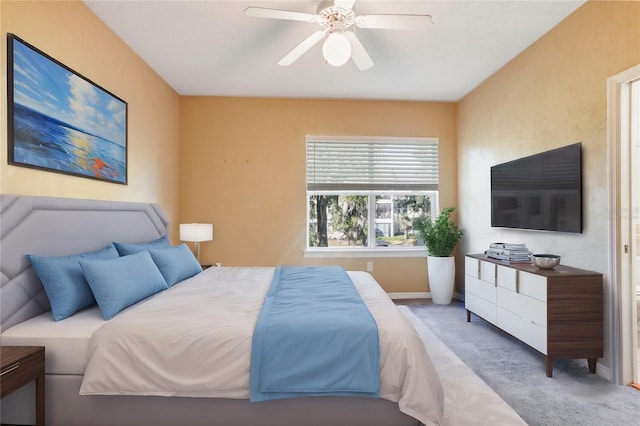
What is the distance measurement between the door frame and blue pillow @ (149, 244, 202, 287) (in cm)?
318

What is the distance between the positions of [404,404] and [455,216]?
3600mm

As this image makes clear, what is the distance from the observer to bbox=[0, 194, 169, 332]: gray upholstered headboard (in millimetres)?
1811

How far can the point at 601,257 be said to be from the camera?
243cm

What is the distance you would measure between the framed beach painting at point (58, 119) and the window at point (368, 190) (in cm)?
236

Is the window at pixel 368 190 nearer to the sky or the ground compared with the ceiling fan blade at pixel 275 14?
nearer to the ground

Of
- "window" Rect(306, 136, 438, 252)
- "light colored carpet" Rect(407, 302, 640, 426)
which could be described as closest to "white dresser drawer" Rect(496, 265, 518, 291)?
"light colored carpet" Rect(407, 302, 640, 426)

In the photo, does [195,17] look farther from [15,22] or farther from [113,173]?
[113,173]

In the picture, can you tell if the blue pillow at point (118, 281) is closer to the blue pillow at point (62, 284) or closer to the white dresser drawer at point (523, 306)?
the blue pillow at point (62, 284)

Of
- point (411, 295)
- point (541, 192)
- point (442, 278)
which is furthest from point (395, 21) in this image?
point (411, 295)

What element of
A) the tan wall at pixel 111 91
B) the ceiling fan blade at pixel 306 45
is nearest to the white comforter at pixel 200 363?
the tan wall at pixel 111 91

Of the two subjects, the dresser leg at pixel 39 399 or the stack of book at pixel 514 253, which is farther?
the stack of book at pixel 514 253

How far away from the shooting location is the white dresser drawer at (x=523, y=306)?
8.04 ft

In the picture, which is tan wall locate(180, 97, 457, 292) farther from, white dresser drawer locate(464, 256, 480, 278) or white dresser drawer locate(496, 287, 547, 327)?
white dresser drawer locate(496, 287, 547, 327)

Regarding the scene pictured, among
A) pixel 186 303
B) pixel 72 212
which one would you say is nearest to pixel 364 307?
pixel 186 303
